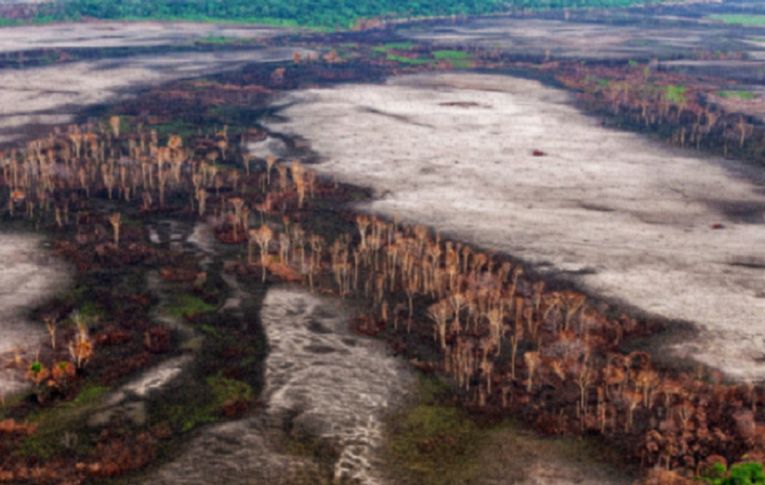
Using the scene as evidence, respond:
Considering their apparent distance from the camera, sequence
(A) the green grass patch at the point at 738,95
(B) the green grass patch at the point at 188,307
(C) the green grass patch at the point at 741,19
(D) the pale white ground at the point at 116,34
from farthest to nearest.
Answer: (C) the green grass patch at the point at 741,19 → (D) the pale white ground at the point at 116,34 → (A) the green grass patch at the point at 738,95 → (B) the green grass patch at the point at 188,307

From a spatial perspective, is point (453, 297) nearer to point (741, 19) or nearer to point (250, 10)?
point (250, 10)

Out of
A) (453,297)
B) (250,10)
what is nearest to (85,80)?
(250,10)

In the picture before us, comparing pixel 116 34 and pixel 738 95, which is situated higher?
pixel 116 34

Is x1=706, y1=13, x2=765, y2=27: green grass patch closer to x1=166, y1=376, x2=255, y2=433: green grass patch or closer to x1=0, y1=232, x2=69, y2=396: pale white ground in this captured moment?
x1=0, y1=232, x2=69, y2=396: pale white ground

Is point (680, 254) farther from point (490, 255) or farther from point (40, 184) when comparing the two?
point (40, 184)

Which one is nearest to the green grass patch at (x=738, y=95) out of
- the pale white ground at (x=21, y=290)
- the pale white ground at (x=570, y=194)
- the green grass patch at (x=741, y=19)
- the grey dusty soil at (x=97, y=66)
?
the pale white ground at (x=570, y=194)

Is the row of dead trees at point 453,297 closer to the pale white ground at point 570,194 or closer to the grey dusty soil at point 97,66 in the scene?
the pale white ground at point 570,194
